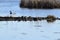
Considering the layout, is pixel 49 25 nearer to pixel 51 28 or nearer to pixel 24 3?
pixel 51 28

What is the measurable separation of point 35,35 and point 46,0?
48.3ft

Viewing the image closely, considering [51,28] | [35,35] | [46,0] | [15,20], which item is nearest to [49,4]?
[46,0]

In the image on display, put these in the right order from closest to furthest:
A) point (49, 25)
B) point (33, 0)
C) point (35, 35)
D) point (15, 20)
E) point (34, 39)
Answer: point (34, 39)
point (35, 35)
point (49, 25)
point (15, 20)
point (33, 0)

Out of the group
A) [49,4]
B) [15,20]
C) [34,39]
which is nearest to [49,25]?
[15,20]

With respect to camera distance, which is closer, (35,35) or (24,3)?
(35,35)

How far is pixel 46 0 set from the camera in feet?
111

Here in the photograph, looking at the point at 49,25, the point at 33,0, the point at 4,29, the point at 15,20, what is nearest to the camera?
the point at 4,29

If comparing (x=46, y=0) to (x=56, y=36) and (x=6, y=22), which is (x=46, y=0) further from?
(x=56, y=36)

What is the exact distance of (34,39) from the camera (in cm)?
1827

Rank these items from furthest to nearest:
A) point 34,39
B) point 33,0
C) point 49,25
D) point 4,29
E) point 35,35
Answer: point 33,0 → point 49,25 → point 4,29 → point 35,35 → point 34,39

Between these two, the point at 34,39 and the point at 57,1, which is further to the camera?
the point at 57,1

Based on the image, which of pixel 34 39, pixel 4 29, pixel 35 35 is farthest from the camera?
pixel 4 29

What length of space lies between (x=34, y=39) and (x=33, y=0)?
15.6 meters

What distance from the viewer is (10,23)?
23297mm
